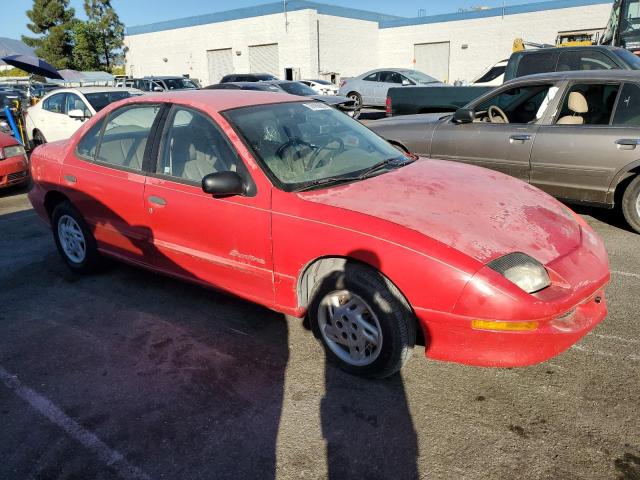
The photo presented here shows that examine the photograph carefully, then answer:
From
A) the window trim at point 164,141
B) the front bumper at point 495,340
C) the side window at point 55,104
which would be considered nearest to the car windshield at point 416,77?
the side window at point 55,104

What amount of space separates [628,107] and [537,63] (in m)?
4.23

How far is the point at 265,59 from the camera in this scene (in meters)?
36.7

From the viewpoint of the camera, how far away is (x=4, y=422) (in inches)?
107

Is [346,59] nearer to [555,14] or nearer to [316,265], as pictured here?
[555,14]

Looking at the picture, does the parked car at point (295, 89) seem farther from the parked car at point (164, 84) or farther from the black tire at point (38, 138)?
the black tire at point (38, 138)

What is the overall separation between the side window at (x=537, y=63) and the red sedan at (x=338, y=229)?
6.29 metres

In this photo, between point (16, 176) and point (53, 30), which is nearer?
point (16, 176)

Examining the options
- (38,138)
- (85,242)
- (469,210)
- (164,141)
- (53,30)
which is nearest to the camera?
(469,210)

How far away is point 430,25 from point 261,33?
1174cm

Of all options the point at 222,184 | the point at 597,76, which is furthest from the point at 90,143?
the point at 597,76

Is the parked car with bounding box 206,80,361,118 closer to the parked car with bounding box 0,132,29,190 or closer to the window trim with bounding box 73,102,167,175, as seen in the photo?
the parked car with bounding box 0,132,29,190

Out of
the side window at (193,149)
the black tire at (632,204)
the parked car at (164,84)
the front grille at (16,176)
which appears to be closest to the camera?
the side window at (193,149)

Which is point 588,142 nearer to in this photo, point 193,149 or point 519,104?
point 519,104

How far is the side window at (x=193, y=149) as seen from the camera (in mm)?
3441
